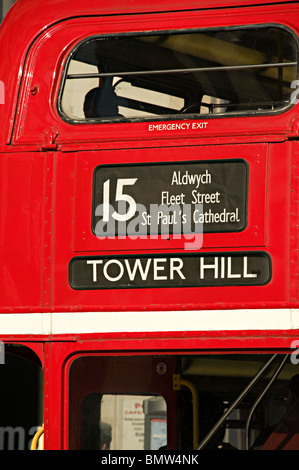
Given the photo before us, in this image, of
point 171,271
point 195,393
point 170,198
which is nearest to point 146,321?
point 171,271

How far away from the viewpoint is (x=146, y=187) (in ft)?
15.6

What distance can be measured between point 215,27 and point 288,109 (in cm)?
70

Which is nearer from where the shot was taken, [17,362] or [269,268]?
[269,268]

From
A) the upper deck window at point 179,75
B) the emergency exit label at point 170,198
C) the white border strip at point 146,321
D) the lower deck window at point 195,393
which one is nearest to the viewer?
the white border strip at point 146,321

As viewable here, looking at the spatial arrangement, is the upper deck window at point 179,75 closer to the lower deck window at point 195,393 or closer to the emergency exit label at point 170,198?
the emergency exit label at point 170,198

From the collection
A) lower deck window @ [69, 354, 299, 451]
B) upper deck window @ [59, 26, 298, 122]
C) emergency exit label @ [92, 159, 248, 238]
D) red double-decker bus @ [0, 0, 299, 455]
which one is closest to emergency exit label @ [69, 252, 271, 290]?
red double-decker bus @ [0, 0, 299, 455]

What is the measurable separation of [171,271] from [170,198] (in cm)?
42

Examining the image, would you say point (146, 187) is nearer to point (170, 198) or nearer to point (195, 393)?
point (170, 198)

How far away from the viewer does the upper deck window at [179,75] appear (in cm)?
482

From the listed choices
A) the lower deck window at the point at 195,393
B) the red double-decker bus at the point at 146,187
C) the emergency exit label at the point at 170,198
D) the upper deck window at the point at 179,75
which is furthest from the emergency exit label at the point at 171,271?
the upper deck window at the point at 179,75

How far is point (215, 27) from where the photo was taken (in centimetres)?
491

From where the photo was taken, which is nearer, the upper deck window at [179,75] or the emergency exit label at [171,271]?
the emergency exit label at [171,271]

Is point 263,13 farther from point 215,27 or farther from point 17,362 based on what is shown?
point 17,362
